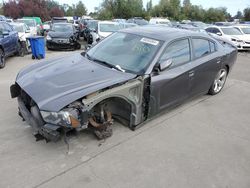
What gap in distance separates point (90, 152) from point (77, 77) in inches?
43.0

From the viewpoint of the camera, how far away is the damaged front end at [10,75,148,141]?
2.83 metres

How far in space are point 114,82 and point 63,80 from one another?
0.73 meters

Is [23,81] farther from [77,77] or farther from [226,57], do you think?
[226,57]

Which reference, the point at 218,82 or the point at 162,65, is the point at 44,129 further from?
the point at 218,82

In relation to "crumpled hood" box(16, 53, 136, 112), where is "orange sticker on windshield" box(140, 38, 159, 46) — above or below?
above

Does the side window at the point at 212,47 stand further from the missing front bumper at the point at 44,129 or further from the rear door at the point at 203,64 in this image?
the missing front bumper at the point at 44,129

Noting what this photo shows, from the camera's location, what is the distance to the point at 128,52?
12.6ft

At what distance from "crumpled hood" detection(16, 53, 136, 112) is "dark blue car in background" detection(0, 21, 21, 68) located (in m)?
5.06

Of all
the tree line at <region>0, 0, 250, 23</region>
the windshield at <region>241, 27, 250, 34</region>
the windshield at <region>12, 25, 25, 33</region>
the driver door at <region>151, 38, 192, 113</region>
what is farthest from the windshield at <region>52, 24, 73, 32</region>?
the tree line at <region>0, 0, 250, 23</region>

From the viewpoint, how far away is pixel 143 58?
12.0ft

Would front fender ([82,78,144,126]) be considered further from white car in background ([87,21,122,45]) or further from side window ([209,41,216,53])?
white car in background ([87,21,122,45])

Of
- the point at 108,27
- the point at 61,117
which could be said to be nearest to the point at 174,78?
the point at 61,117

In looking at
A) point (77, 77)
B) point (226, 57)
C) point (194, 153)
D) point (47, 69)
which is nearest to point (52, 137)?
point (77, 77)

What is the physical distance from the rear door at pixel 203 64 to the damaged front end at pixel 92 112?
147cm
